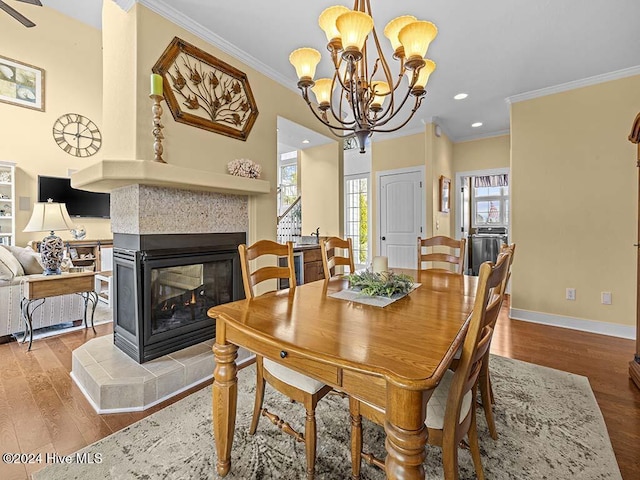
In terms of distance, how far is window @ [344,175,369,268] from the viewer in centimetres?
591

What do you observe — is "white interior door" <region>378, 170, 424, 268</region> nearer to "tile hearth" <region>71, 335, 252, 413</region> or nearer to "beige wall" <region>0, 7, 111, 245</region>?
"tile hearth" <region>71, 335, 252, 413</region>

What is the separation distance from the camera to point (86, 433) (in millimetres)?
1612

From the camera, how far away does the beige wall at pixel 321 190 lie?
14.5ft

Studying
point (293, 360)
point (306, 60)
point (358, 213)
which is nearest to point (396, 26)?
point (306, 60)

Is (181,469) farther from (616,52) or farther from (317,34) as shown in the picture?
(616,52)

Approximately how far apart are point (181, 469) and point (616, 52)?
463 cm

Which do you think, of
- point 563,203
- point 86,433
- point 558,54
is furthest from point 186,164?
point 563,203

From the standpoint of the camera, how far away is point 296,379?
1.30m

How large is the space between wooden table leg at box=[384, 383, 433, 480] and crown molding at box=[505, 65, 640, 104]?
13.7ft

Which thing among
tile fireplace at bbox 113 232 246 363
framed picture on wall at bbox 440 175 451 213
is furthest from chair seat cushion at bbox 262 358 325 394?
framed picture on wall at bbox 440 175 451 213

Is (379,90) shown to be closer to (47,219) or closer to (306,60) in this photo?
(306,60)

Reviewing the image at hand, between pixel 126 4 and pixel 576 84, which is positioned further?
pixel 576 84

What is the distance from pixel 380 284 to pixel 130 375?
5.58 ft

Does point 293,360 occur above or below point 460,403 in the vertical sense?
above
